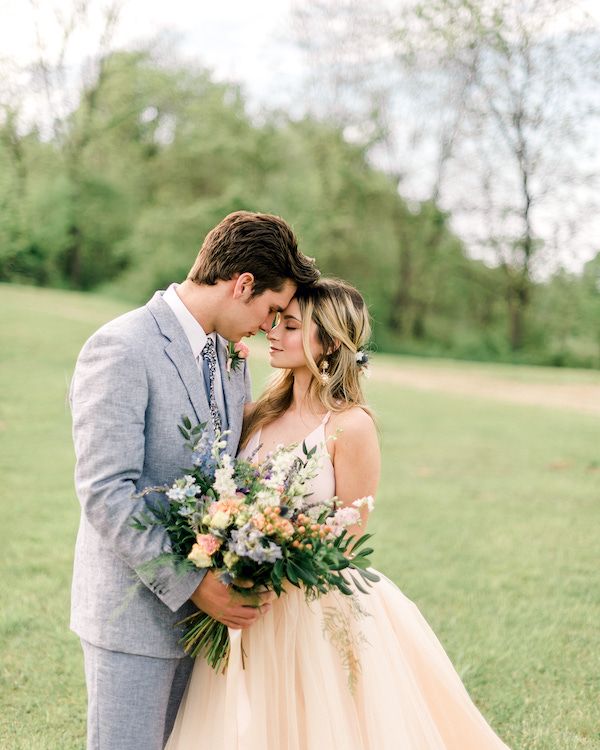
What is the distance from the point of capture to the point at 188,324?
316 cm

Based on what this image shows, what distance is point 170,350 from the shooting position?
3.00 meters

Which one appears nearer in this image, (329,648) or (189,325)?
(189,325)

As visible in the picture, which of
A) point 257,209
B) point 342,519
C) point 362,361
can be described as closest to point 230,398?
point 362,361

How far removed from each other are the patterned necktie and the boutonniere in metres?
0.15

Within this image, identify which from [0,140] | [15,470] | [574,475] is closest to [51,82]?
[0,140]

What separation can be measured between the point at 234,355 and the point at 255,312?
303mm

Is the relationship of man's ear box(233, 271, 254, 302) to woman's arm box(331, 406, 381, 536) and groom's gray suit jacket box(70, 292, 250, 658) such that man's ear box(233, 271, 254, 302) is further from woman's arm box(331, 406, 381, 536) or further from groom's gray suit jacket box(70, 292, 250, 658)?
woman's arm box(331, 406, 381, 536)

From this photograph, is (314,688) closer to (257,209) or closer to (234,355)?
(234,355)

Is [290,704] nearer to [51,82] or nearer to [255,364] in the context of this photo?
[255,364]

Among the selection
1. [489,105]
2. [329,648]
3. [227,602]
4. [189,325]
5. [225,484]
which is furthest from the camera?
[489,105]

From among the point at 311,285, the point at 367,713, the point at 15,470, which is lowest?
the point at 15,470

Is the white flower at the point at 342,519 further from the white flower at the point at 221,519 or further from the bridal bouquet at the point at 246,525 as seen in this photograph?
the white flower at the point at 221,519

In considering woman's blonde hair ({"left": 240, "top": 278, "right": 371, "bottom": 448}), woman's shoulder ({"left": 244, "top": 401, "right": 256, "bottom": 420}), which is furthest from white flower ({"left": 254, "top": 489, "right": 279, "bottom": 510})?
woman's shoulder ({"left": 244, "top": 401, "right": 256, "bottom": 420})

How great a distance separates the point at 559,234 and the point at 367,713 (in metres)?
27.7
